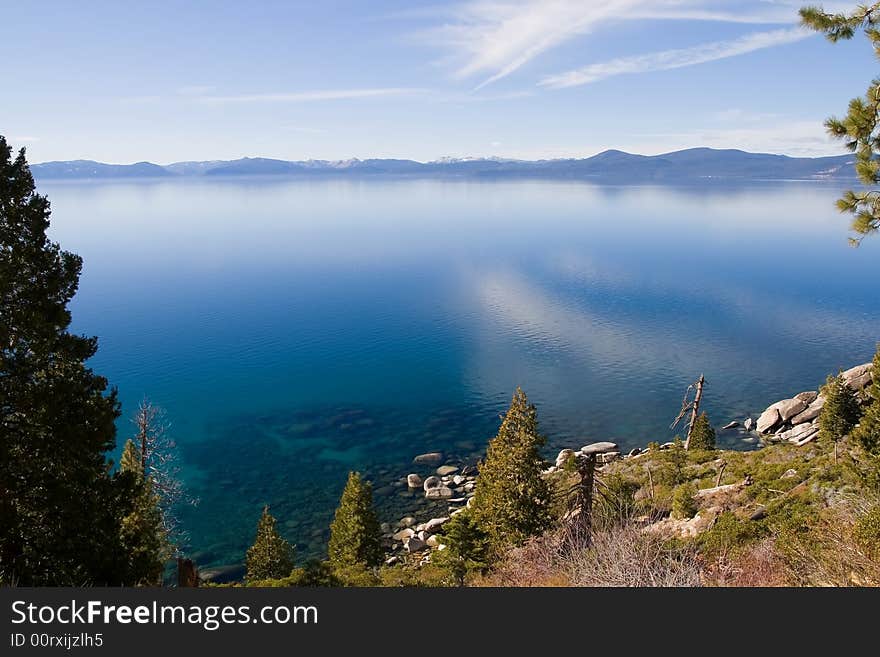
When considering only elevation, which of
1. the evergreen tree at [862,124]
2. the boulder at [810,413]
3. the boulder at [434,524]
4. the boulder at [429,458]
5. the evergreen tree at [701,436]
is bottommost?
the boulder at [434,524]

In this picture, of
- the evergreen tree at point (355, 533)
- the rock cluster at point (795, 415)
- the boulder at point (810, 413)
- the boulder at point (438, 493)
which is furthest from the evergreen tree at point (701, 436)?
the evergreen tree at point (355, 533)

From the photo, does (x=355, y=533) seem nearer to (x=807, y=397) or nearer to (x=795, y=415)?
(x=795, y=415)

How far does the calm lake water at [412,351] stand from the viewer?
5397 cm

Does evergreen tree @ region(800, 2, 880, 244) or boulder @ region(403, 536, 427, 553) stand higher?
evergreen tree @ region(800, 2, 880, 244)

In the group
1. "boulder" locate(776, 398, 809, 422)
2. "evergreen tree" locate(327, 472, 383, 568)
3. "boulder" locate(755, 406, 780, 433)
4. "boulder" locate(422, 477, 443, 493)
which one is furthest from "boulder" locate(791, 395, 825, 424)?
"evergreen tree" locate(327, 472, 383, 568)

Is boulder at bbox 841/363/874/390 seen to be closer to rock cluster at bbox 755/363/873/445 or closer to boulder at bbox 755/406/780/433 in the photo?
rock cluster at bbox 755/363/873/445

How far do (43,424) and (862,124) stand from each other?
73.7 ft

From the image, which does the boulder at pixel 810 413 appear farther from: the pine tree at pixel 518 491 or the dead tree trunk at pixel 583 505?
the pine tree at pixel 518 491

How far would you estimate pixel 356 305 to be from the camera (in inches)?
4254

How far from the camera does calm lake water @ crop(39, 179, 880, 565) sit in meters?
54.0

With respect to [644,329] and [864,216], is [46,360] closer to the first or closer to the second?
[864,216]

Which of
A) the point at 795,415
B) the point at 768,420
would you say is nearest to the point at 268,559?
the point at 768,420

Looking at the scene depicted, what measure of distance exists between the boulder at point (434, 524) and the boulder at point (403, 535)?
3.89 ft

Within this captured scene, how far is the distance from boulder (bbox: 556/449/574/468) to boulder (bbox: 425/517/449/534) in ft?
39.5
